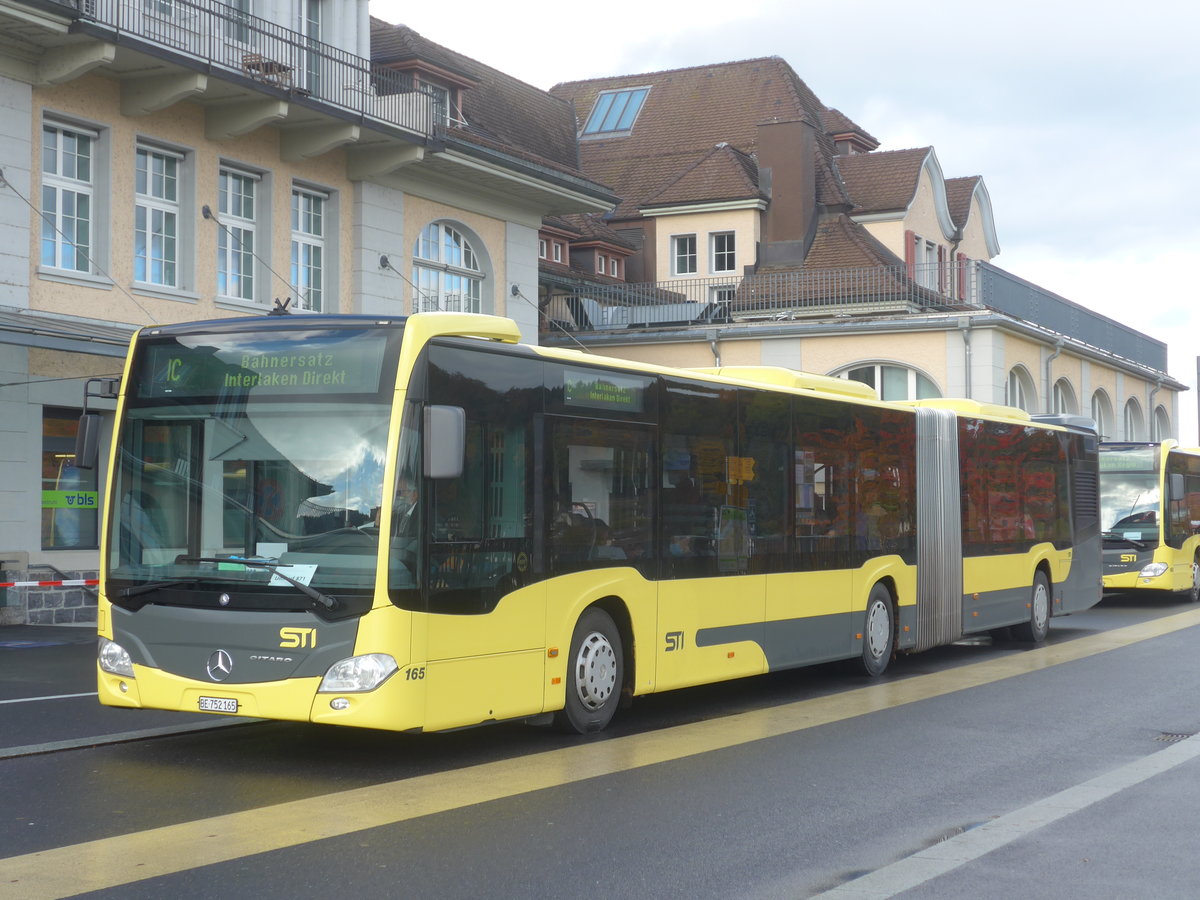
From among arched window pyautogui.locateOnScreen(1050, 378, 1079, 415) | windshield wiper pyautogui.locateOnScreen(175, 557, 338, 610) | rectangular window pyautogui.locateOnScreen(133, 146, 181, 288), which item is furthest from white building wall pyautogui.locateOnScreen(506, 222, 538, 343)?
windshield wiper pyautogui.locateOnScreen(175, 557, 338, 610)

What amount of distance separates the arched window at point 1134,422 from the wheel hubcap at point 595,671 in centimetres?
3895

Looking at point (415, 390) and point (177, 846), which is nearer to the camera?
point (177, 846)

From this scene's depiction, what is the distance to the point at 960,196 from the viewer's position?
49.5m

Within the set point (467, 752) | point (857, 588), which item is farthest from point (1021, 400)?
point (467, 752)

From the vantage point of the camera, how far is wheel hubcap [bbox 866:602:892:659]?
1480 cm

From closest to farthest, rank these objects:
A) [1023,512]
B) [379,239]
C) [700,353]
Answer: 1. [1023,512]
2. [379,239]
3. [700,353]

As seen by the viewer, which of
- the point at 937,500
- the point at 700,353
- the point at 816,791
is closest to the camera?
the point at 816,791

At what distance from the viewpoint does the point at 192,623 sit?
8.98 m

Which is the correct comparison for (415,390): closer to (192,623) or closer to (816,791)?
(192,623)

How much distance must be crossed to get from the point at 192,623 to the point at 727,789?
3253mm

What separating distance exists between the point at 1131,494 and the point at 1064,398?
543 inches

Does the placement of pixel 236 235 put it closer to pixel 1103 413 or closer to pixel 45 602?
pixel 45 602

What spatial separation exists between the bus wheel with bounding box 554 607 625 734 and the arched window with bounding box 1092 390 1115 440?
115ft

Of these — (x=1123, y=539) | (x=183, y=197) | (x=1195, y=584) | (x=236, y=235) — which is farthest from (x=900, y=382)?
(x=183, y=197)
